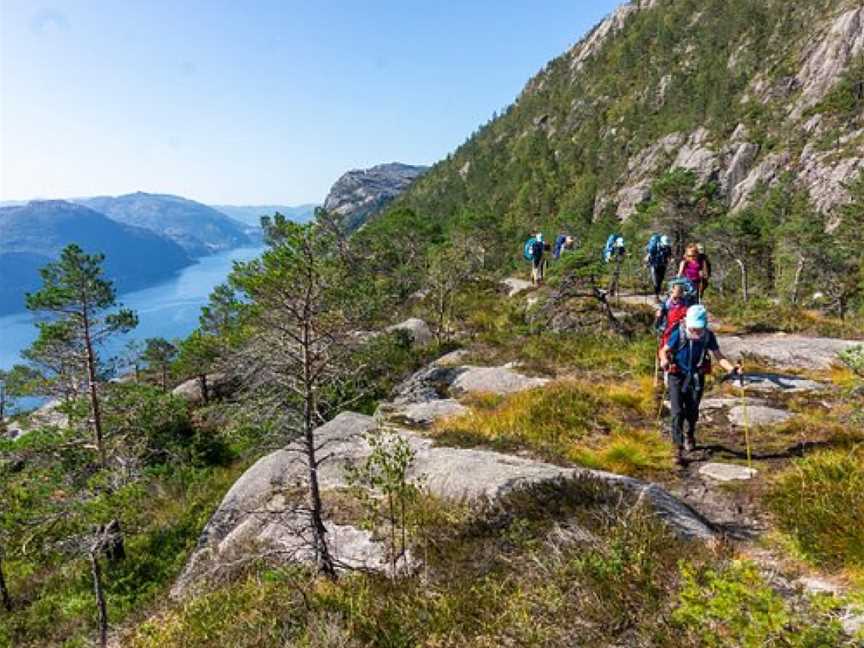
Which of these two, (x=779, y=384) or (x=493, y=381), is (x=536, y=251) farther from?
(x=779, y=384)

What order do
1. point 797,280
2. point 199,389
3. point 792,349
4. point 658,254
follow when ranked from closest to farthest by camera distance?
point 792,349 < point 658,254 < point 199,389 < point 797,280

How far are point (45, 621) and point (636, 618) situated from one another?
19.5 m

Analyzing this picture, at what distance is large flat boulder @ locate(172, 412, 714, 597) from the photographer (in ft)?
16.6

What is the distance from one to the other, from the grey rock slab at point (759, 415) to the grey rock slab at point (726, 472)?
1.32 metres

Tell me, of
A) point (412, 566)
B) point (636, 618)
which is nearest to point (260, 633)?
point (412, 566)

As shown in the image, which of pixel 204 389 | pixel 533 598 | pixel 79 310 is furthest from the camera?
pixel 204 389

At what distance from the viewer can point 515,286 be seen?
2272 cm

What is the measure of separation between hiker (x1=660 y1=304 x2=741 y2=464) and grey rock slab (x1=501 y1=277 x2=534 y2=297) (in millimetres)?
13700

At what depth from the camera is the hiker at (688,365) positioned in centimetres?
626

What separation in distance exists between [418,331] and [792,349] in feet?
37.1

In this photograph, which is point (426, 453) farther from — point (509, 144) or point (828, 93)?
point (509, 144)

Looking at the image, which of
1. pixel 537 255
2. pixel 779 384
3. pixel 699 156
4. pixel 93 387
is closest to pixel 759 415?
pixel 779 384

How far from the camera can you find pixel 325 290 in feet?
16.8

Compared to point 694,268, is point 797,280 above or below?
below
